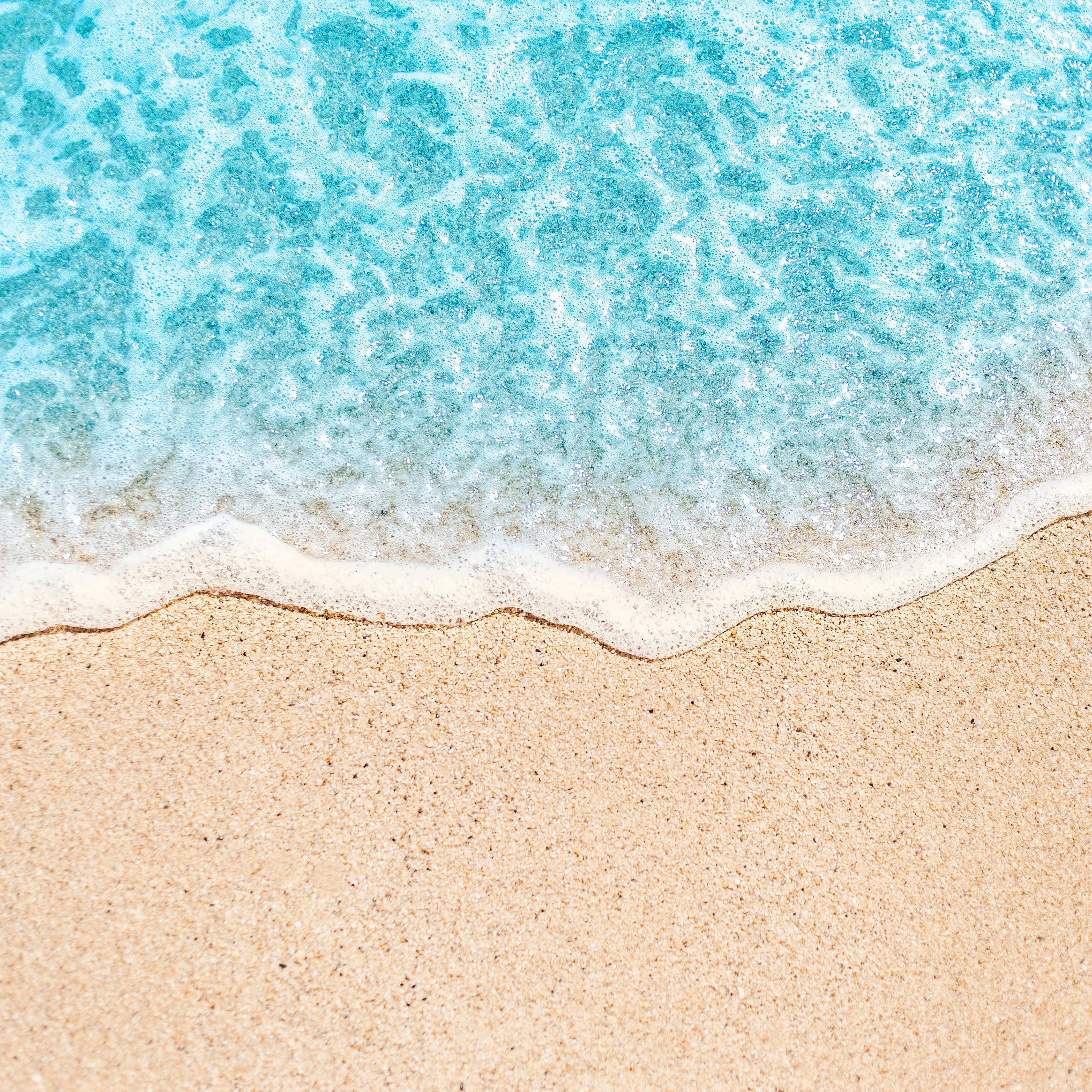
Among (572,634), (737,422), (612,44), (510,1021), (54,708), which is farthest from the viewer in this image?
(612,44)

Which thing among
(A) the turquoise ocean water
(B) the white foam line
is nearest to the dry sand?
(B) the white foam line

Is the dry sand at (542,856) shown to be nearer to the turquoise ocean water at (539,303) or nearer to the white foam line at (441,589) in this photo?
the white foam line at (441,589)

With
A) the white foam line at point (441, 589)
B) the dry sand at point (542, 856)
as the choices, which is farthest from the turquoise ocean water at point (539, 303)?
the dry sand at point (542, 856)

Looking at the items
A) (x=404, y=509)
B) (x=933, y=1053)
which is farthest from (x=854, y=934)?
(x=404, y=509)

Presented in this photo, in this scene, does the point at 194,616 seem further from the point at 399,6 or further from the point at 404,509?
the point at 399,6

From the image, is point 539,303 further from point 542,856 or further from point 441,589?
point 542,856

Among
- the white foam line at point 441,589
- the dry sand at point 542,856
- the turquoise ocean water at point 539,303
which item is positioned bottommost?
the dry sand at point 542,856
